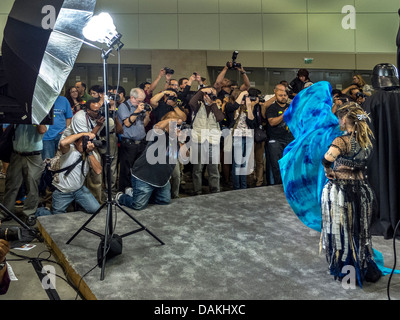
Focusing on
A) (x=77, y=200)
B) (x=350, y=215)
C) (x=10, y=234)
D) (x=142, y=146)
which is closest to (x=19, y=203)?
(x=77, y=200)

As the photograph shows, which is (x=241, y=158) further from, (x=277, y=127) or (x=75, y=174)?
(x=75, y=174)

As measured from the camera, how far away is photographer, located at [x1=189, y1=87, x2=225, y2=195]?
20.5 feet

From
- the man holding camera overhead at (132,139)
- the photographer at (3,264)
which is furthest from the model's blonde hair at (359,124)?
the man holding camera overhead at (132,139)

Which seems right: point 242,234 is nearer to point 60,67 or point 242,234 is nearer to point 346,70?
point 60,67

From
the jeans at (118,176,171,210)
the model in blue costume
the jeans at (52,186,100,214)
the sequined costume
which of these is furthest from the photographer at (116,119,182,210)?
the sequined costume

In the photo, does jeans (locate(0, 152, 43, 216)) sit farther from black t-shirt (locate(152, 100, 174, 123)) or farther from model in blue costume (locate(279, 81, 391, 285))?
model in blue costume (locate(279, 81, 391, 285))

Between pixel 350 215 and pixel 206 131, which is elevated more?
pixel 206 131

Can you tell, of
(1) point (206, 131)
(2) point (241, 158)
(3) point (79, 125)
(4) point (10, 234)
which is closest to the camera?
(4) point (10, 234)

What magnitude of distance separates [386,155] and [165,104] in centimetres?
315

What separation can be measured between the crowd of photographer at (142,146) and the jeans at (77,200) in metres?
0.01

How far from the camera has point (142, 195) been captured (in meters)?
5.27

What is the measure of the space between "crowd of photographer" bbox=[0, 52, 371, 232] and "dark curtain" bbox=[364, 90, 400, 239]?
1781 mm

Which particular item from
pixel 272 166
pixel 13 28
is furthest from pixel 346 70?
pixel 13 28
